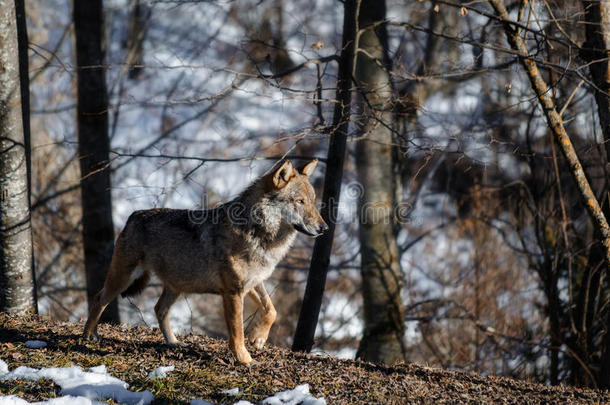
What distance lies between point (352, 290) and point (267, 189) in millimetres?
11703

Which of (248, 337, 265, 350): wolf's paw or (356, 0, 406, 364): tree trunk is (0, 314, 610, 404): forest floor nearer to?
(248, 337, 265, 350): wolf's paw

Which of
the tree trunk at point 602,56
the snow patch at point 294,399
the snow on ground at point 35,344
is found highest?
the tree trunk at point 602,56

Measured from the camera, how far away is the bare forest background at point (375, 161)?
25.8ft

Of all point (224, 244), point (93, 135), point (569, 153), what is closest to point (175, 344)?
point (224, 244)

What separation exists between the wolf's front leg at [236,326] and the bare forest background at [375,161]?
1490 mm

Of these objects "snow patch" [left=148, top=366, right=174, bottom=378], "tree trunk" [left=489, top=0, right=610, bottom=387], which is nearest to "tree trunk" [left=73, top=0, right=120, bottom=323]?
"snow patch" [left=148, top=366, right=174, bottom=378]

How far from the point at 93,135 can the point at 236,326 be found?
523 cm

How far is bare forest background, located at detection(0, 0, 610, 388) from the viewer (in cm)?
786

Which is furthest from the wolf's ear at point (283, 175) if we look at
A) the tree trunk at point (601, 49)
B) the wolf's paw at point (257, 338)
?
the tree trunk at point (601, 49)

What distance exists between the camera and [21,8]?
332 inches

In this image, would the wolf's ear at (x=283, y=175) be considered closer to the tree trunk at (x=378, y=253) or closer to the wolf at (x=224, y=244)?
the wolf at (x=224, y=244)

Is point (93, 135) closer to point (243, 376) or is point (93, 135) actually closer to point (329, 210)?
point (329, 210)

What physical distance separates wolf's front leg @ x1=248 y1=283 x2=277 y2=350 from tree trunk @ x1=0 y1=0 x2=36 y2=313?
10.3 feet

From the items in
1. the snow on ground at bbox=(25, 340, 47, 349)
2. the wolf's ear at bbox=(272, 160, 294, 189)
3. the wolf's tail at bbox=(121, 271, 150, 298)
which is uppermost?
the wolf's ear at bbox=(272, 160, 294, 189)
